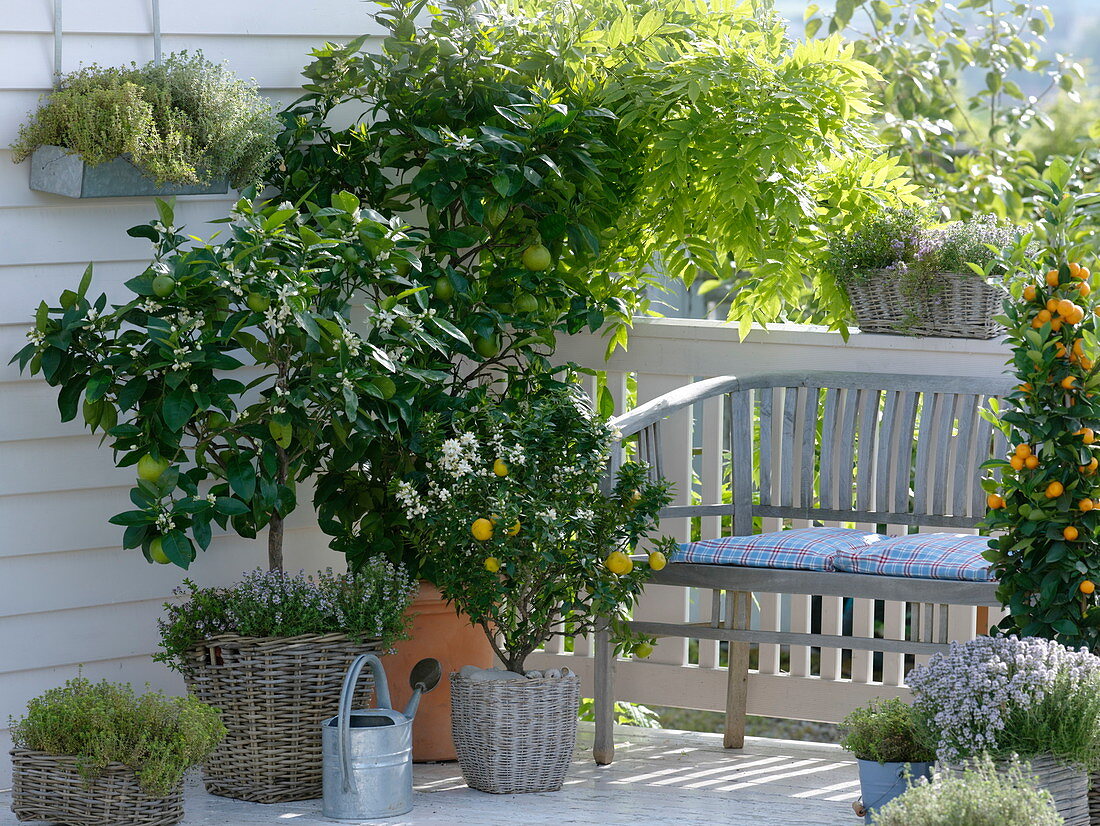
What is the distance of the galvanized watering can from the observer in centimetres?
265

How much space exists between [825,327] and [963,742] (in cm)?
138

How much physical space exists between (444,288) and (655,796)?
1214 mm

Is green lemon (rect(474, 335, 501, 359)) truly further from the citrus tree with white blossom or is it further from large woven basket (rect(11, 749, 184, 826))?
large woven basket (rect(11, 749, 184, 826))

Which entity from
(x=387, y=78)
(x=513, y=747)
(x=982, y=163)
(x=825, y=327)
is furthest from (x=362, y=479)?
(x=982, y=163)

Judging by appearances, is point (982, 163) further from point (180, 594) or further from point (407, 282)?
point (180, 594)

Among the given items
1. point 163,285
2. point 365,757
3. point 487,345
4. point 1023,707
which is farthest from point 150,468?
point 1023,707

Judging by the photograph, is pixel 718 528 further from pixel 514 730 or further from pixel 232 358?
pixel 232 358

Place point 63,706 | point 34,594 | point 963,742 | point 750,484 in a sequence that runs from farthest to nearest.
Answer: point 750,484 → point 34,594 → point 63,706 → point 963,742

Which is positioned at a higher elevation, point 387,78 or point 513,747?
point 387,78

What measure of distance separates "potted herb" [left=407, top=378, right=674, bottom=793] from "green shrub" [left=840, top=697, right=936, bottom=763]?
0.55m

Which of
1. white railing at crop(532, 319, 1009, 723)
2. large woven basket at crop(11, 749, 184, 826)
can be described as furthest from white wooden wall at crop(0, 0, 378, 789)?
white railing at crop(532, 319, 1009, 723)

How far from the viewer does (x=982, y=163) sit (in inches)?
203

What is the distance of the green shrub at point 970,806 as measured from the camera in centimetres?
193

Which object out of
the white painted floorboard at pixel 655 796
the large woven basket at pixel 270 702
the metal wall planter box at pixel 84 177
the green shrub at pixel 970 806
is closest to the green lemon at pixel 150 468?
the large woven basket at pixel 270 702
